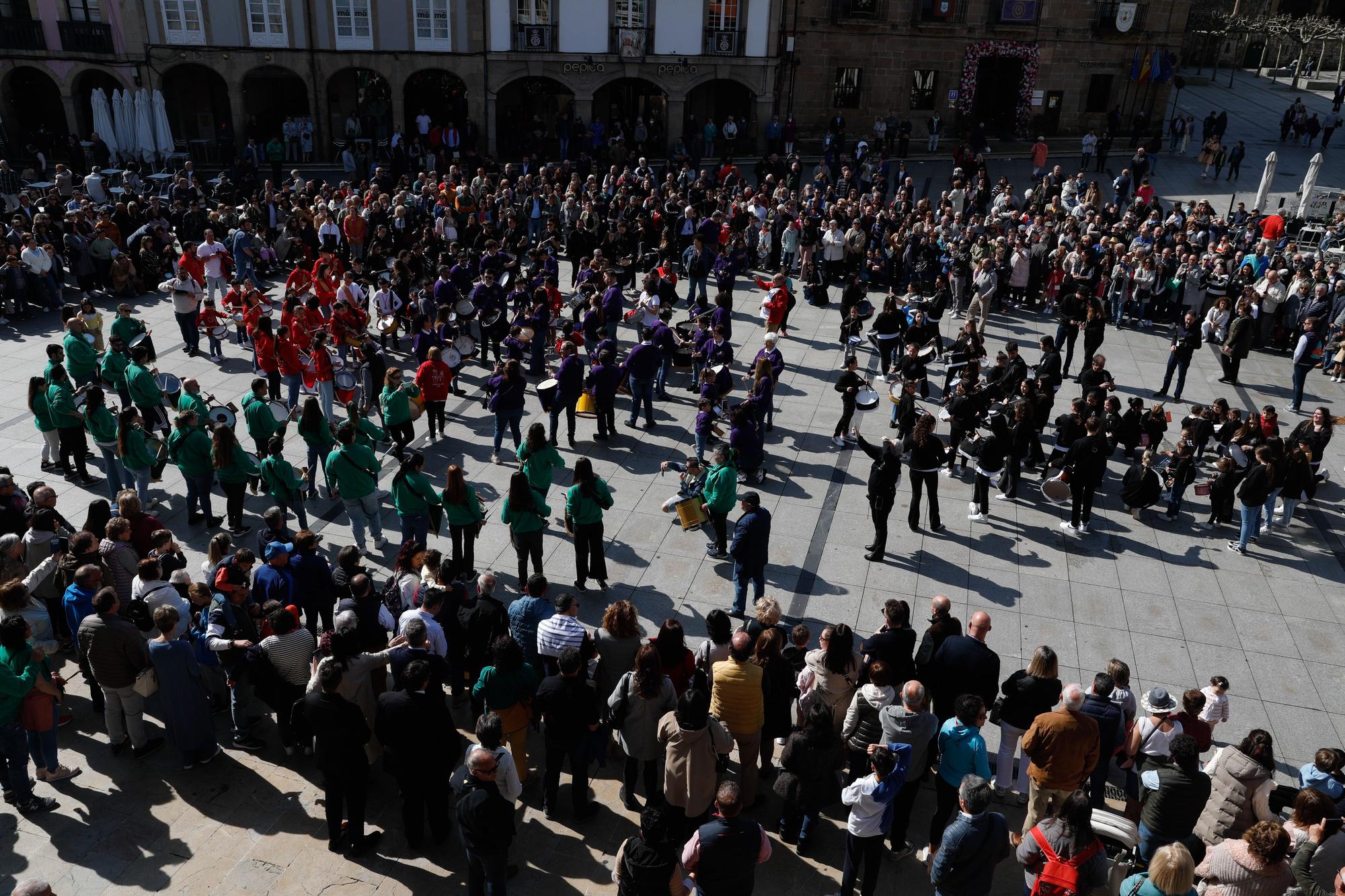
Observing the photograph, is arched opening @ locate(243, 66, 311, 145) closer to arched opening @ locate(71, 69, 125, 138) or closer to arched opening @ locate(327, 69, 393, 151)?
arched opening @ locate(327, 69, 393, 151)

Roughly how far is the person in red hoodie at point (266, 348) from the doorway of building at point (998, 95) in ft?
101

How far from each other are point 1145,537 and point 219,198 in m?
20.7

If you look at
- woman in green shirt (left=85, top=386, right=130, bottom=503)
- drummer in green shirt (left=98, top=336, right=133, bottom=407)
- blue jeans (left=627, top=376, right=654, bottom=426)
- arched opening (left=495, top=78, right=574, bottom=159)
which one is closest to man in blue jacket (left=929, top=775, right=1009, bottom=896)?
blue jeans (left=627, top=376, right=654, bottom=426)

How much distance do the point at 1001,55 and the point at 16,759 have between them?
37.7 metres

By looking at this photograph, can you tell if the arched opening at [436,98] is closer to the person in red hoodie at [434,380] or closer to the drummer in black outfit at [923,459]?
the person in red hoodie at [434,380]

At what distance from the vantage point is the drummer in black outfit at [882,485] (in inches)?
423

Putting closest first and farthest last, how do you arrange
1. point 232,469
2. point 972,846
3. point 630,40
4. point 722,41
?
point 972,846
point 232,469
point 630,40
point 722,41

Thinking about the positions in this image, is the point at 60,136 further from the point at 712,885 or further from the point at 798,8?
the point at 712,885

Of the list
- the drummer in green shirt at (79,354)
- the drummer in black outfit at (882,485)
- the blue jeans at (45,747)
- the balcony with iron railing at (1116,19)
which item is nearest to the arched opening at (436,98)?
the balcony with iron railing at (1116,19)

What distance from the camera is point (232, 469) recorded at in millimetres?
10484

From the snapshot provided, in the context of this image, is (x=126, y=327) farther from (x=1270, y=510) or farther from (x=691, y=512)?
(x=1270, y=510)

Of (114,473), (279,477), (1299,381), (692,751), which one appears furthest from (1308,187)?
(114,473)

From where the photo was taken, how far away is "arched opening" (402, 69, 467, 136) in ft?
115

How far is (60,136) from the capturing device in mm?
29938
